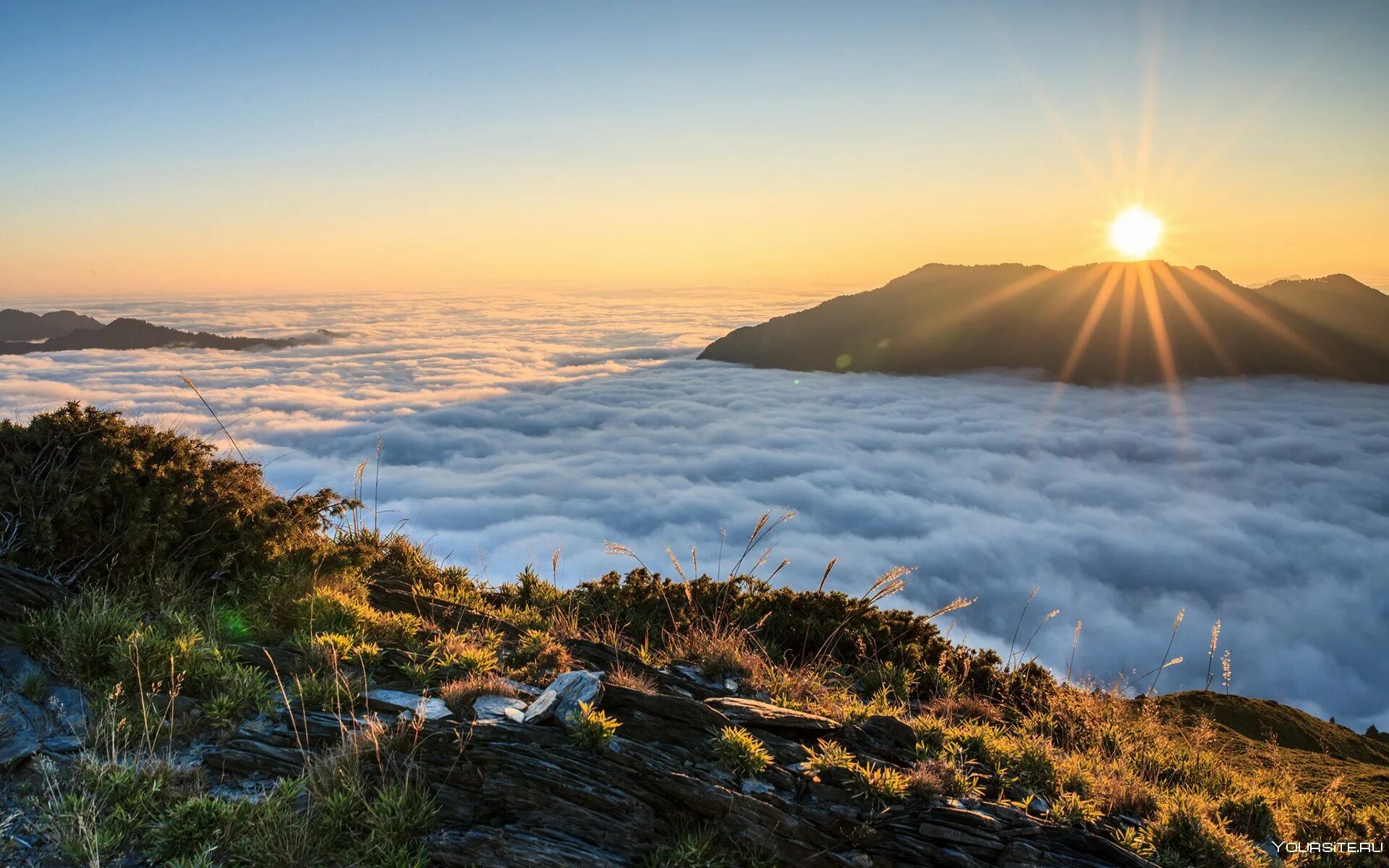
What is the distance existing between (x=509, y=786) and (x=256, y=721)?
2051 mm

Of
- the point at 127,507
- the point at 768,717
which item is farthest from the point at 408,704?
the point at 127,507

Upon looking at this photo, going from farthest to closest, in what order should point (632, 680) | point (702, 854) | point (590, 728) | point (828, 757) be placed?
point (632, 680) < point (828, 757) < point (590, 728) < point (702, 854)

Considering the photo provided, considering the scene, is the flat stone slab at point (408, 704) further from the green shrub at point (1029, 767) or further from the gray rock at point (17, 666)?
the green shrub at point (1029, 767)

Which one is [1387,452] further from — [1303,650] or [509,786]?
[509,786]

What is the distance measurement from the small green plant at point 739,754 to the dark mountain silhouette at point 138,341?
17362 cm

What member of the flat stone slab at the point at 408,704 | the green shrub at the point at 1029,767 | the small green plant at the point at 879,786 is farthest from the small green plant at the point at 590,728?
the green shrub at the point at 1029,767

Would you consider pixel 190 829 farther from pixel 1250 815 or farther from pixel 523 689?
pixel 1250 815

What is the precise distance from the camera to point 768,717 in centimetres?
548

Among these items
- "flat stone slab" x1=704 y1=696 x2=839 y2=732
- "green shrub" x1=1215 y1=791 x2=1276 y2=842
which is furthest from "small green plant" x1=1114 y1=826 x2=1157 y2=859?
"flat stone slab" x1=704 y1=696 x2=839 y2=732

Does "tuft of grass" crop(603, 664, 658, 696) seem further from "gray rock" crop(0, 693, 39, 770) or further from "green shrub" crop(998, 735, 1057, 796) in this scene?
"gray rock" crop(0, 693, 39, 770)

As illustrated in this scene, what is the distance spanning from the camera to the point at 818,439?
15625 centimetres

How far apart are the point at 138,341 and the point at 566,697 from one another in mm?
194583

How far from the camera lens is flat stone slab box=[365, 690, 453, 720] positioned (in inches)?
194

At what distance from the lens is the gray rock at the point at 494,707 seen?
16.5 ft
